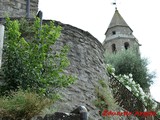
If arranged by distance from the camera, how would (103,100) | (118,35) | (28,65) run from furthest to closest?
(118,35), (103,100), (28,65)

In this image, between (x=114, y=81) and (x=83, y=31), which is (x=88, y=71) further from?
(x=114, y=81)

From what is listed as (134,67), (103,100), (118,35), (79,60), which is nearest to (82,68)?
(79,60)

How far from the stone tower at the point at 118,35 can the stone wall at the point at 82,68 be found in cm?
2394

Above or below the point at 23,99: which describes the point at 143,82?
above

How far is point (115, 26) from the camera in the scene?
32.6 m

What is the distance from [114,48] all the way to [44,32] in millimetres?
27137

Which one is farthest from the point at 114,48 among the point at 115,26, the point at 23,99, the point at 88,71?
the point at 23,99

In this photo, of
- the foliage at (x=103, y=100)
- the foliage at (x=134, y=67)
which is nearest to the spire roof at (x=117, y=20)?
the foliage at (x=134, y=67)

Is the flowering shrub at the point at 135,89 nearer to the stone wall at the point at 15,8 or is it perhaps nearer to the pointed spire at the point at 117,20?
the stone wall at the point at 15,8

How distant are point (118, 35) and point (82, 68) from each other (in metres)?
25.4

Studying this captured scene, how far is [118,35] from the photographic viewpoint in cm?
3178

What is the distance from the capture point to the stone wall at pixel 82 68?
612cm

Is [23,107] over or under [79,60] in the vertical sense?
under

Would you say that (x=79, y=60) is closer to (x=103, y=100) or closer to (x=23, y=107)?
(x=103, y=100)
